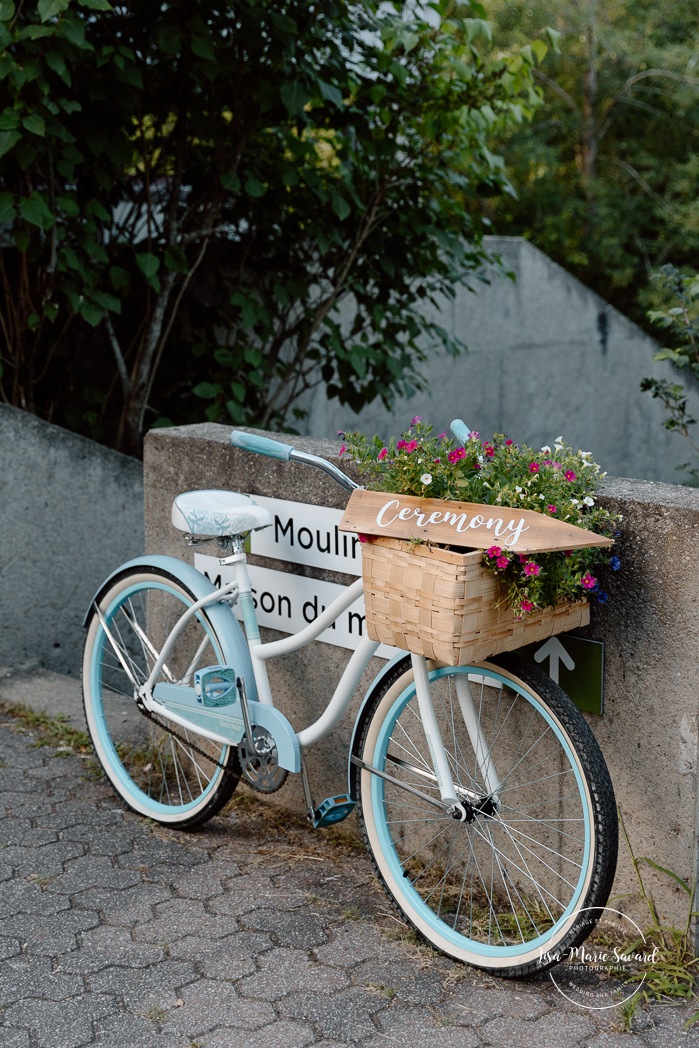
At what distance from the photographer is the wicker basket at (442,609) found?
99.7 inches

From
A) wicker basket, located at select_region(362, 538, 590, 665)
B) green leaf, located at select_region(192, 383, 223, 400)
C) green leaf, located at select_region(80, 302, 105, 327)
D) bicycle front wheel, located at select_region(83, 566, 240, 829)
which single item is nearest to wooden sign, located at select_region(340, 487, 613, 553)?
wicker basket, located at select_region(362, 538, 590, 665)

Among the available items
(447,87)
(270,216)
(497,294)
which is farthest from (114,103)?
(497,294)

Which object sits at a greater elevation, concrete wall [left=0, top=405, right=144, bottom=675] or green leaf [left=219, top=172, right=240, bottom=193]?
green leaf [left=219, top=172, right=240, bottom=193]

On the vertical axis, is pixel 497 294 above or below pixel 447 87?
below

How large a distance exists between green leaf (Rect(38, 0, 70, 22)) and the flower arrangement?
7.02 ft

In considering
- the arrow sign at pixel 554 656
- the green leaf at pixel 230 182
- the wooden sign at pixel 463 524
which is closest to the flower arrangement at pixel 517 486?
the wooden sign at pixel 463 524

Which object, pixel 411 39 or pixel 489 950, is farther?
pixel 411 39

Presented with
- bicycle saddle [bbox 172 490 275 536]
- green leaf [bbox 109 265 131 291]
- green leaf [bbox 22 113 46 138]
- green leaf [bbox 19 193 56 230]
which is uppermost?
green leaf [bbox 22 113 46 138]

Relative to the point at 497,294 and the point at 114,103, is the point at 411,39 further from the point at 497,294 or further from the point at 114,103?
the point at 497,294

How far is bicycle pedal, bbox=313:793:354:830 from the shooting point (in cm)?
321

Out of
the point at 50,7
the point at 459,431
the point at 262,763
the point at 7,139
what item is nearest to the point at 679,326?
the point at 459,431

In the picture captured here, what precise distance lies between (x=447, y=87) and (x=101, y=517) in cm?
250

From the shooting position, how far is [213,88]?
5.35 m

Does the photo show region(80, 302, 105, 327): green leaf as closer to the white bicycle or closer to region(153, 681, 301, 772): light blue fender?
the white bicycle
